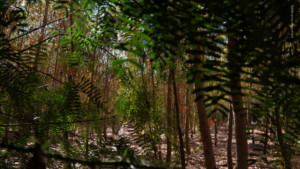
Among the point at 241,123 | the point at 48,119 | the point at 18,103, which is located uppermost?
the point at 18,103

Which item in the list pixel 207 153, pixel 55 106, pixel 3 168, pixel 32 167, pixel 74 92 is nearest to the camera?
pixel 32 167

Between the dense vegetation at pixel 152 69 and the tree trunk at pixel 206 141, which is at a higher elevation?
the dense vegetation at pixel 152 69

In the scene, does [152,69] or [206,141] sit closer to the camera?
[152,69]

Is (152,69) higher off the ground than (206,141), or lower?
higher

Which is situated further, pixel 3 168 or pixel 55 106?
pixel 55 106

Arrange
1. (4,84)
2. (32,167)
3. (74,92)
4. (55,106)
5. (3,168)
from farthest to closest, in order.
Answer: (55,106) < (74,92) < (4,84) < (3,168) < (32,167)

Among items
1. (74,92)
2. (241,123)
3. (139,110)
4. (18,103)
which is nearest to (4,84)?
(18,103)

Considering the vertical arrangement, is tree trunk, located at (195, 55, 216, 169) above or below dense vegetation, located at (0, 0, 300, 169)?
below

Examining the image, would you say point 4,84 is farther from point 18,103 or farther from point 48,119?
point 48,119

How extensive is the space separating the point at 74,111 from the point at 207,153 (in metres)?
1.34

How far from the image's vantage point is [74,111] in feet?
3.45

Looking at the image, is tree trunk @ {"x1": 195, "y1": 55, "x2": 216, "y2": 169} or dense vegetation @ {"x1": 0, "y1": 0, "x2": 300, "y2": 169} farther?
tree trunk @ {"x1": 195, "y1": 55, "x2": 216, "y2": 169}

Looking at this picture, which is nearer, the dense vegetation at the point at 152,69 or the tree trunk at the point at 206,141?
the dense vegetation at the point at 152,69

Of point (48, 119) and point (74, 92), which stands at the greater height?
point (74, 92)
